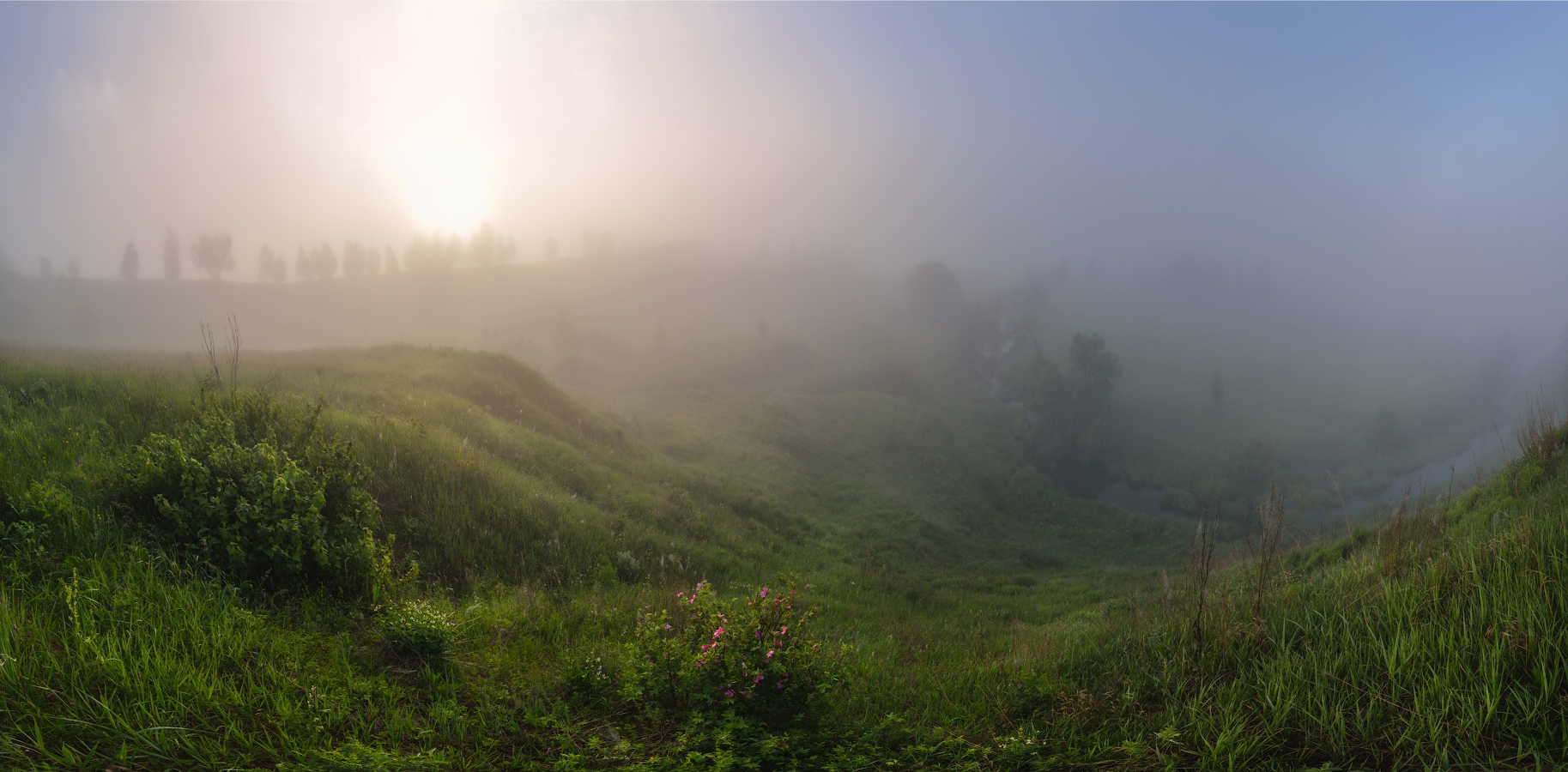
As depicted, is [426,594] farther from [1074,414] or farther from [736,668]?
[1074,414]

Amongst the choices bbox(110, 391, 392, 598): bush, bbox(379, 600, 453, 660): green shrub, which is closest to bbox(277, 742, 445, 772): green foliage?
bbox(379, 600, 453, 660): green shrub

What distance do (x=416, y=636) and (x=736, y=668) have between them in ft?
8.79

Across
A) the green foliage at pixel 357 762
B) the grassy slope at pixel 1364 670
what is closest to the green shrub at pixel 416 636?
the green foliage at pixel 357 762

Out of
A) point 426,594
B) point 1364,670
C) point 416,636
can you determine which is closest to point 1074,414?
point 1364,670

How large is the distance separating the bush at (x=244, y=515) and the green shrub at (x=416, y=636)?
2.66ft

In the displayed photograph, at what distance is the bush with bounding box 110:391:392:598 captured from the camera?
475cm

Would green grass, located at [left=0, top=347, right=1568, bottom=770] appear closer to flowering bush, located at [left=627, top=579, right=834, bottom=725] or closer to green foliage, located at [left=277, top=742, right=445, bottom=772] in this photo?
green foliage, located at [left=277, top=742, right=445, bottom=772]

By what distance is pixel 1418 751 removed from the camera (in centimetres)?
317

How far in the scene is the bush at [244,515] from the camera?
15.6 feet

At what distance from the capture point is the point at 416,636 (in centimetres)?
457

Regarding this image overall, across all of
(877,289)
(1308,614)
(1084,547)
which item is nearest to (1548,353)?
(877,289)

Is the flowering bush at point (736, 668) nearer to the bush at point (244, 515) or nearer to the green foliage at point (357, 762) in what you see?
the green foliage at point (357, 762)

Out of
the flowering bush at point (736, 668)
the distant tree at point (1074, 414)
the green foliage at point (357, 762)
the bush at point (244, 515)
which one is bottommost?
the distant tree at point (1074, 414)

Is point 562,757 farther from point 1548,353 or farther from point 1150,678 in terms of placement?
point 1548,353
